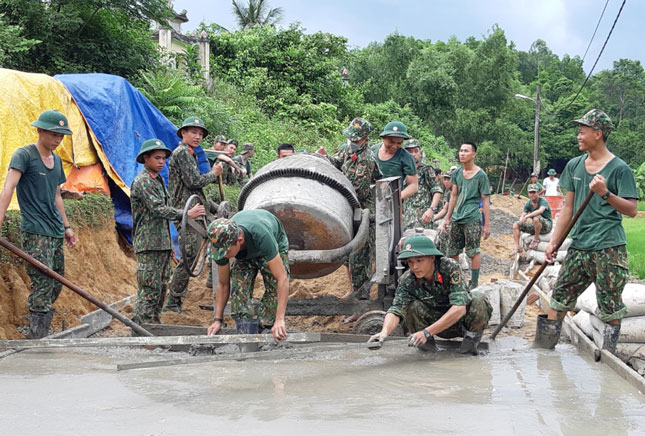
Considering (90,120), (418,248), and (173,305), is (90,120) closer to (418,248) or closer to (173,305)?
(173,305)

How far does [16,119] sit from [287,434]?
638cm

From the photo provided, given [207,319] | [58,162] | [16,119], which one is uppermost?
[16,119]

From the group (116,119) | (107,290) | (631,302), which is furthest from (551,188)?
(107,290)

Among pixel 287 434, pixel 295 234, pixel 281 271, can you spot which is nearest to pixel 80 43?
pixel 295 234

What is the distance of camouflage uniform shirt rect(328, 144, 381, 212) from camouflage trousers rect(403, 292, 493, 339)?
1864 mm

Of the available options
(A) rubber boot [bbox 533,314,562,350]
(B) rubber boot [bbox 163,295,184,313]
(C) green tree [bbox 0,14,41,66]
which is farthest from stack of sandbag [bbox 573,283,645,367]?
(C) green tree [bbox 0,14,41,66]

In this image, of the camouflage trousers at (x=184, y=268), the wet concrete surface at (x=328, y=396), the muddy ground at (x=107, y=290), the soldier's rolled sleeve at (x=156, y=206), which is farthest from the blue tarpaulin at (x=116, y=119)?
the wet concrete surface at (x=328, y=396)

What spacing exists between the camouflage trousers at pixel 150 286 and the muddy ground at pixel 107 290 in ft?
2.41

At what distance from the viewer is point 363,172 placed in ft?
22.7

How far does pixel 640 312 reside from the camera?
5.73 m

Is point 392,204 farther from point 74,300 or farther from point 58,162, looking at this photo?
point 74,300

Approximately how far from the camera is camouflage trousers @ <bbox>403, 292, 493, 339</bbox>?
5.13 meters

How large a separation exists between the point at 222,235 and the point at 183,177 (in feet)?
8.46

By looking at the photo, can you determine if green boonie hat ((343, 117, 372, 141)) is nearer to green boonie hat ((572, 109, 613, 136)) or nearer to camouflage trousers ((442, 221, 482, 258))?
camouflage trousers ((442, 221, 482, 258))
